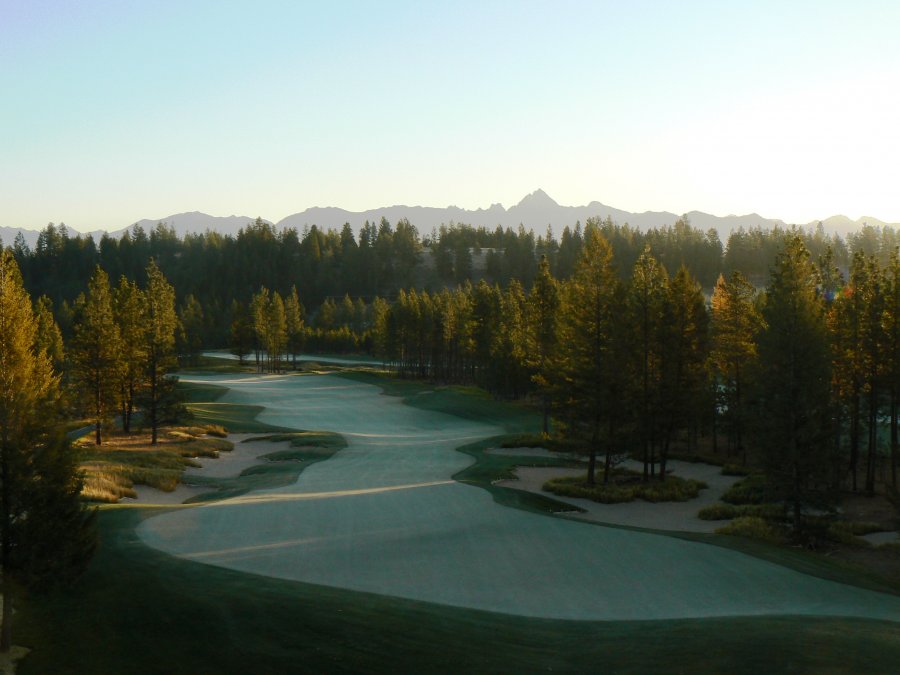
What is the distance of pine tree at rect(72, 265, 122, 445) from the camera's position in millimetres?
45156

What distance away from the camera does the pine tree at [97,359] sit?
4516cm

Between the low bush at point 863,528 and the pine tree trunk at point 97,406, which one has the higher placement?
the pine tree trunk at point 97,406

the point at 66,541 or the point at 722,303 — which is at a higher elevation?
the point at 722,303

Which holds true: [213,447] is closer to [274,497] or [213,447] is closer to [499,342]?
[274,497]

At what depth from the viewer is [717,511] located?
2955 centimetres

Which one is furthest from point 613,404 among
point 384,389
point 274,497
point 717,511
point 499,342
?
point 384,389

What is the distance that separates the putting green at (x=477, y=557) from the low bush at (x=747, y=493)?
1146 cm

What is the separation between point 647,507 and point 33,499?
26046mm

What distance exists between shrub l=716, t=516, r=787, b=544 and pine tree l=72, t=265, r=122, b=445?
3797 cm

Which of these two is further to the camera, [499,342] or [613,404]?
[499,342]

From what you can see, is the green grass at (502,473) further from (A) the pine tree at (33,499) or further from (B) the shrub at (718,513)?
(A) the pine tree at (33,499)

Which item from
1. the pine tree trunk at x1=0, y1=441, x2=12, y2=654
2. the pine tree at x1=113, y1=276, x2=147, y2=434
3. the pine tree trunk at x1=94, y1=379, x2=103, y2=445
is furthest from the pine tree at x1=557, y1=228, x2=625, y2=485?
the pine tree at x1=113, y1=276, x2=147, y2=434

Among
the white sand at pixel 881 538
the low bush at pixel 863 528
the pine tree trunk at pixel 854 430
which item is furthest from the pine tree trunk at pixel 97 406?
the pine tree trunk at pixel 854 430

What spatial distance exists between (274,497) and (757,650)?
2062 cm
